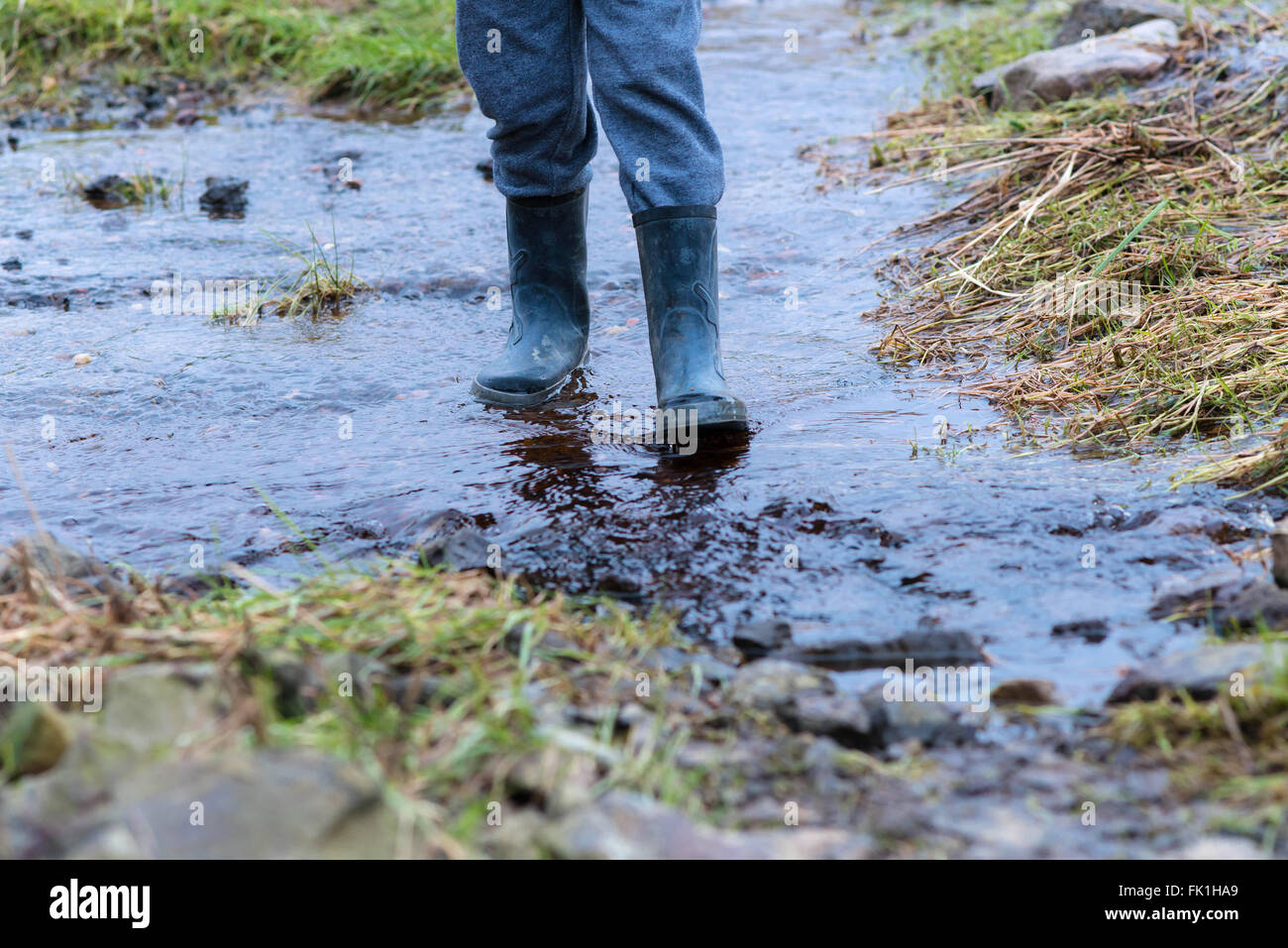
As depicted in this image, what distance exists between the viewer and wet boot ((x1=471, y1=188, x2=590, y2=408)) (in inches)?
114

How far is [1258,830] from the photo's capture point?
1281 mm

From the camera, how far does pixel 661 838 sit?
1.23 metres

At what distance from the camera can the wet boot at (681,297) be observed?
8.37 ft

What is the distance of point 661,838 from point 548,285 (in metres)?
1.98

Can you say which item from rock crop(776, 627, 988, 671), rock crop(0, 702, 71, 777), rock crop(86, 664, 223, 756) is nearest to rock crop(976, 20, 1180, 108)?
rock crop(776, 627, 988, 671)

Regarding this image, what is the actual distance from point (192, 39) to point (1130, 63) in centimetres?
499

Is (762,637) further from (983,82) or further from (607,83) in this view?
(983,82)

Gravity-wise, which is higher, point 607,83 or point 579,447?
point 607,83

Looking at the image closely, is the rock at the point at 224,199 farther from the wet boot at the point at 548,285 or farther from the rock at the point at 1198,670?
the rock at the point at 1198,670

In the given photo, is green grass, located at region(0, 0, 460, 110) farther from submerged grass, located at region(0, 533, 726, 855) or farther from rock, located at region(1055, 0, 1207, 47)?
submerged grass, located at region(0, 533, 726, 855)

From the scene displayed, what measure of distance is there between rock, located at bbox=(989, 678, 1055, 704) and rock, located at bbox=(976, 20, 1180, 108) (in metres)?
3.59

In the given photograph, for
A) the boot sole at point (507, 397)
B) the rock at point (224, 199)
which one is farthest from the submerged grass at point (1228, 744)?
the rock at point (224, 199)

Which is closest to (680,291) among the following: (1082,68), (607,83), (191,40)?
(607,83)
